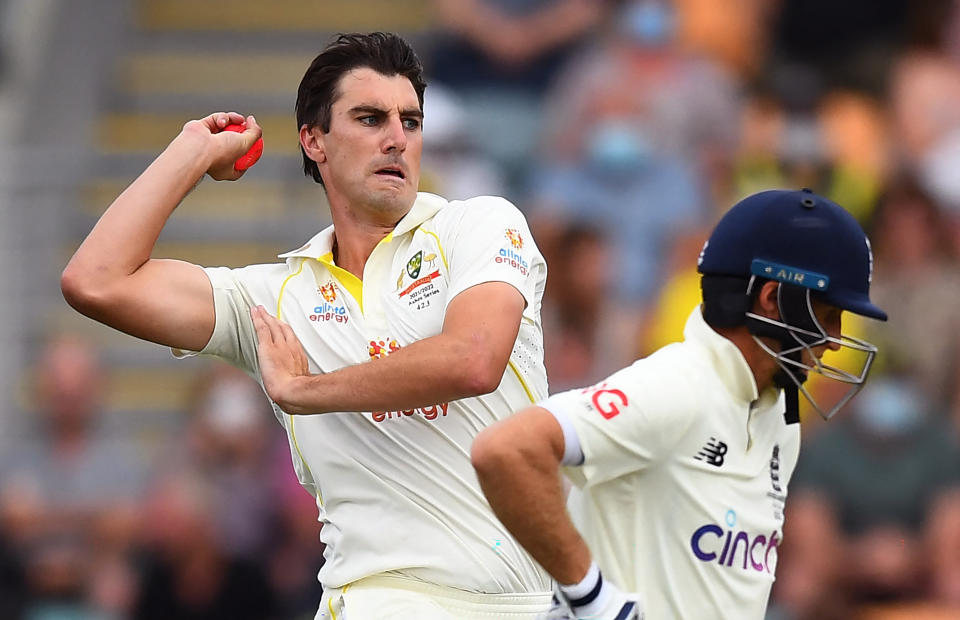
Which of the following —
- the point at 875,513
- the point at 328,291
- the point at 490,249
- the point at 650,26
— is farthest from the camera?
the point at 650,26

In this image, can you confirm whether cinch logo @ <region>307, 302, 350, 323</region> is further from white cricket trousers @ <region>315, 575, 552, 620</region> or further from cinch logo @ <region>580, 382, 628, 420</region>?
cinch logo @ <region>580, 382, 628, 420</region>

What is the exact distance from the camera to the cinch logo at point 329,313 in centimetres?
518

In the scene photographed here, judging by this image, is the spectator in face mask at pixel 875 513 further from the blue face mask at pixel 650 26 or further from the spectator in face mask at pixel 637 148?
the blue face mask at pixel 650 26

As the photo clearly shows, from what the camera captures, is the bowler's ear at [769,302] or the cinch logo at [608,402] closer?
the cinch logo at [608,402]

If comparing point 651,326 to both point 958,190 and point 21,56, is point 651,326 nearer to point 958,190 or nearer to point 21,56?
point 958,190

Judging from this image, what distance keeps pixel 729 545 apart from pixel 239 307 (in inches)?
74.2

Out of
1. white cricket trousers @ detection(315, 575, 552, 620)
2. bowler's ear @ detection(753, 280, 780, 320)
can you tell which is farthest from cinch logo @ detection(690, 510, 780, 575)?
white cricket trousers @ detection(315, 575, 552, 620)

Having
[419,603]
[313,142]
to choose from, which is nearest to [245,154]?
[313,142]

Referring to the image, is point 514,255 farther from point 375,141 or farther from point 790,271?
point 790,271

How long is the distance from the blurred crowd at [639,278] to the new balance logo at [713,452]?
522 cm

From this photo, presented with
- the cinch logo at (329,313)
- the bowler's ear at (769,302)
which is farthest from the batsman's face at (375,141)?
the bowler's ear at (769,302)

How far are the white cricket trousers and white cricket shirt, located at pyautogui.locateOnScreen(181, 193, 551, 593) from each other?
29 millimetres

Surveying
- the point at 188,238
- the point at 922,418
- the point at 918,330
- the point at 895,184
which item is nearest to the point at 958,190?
the point at 895,184

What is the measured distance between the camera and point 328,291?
17.3 feet
